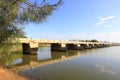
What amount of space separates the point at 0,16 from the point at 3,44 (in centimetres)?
175

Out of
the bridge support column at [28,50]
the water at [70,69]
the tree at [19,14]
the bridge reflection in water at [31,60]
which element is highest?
the tree at [19,14]

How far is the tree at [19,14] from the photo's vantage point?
833cm

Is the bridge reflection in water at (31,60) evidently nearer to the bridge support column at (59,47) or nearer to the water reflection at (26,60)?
the water reflection at (26,60)

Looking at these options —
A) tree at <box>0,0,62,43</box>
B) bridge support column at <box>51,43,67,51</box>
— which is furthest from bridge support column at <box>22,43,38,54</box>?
tree at <box>0,0,62,43</box>

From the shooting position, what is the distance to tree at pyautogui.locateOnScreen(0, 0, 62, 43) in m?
8.33

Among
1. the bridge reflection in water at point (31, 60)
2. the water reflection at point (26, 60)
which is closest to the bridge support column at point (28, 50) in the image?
the bridge reflection in water at point (31, 60)

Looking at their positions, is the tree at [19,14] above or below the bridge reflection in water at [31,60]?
above

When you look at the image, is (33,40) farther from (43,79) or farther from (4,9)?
(4,9)

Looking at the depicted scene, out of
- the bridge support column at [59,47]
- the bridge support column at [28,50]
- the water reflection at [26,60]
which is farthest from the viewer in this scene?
the bridge support column at [59,47]

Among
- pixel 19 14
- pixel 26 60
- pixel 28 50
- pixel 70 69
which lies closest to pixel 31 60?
pixel 26 60

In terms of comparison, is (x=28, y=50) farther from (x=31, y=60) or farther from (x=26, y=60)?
(x=26, y=60)

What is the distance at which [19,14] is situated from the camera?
891 centimetres

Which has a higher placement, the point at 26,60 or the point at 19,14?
the point at 19,14

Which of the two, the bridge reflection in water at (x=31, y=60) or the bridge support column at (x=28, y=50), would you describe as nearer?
the bridge reflection in water at (x=31, y=60)
